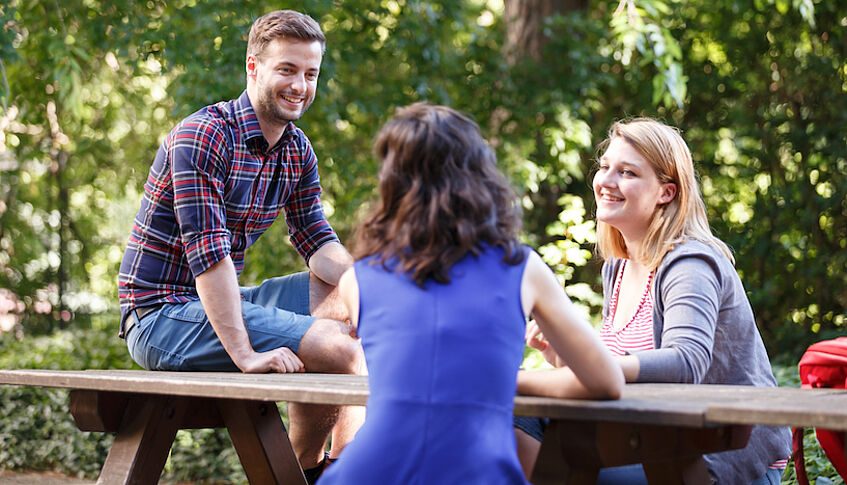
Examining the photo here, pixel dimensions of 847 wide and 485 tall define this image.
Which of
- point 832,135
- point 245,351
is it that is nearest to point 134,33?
point 245,351

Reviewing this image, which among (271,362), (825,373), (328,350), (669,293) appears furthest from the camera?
(328,350)

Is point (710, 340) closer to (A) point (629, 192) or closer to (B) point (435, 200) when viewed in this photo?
(A) point (629, 192)

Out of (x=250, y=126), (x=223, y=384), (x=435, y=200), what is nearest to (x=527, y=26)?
(x=250, y=126)

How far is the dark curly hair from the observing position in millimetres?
1921

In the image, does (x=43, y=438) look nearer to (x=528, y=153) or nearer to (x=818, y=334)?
(x=528, y=153)

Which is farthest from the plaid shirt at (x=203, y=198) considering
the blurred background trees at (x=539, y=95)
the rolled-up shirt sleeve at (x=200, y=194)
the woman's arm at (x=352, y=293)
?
the blurred background trees at (x=539, y=95)

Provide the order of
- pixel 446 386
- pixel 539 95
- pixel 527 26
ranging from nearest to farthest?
pixel 446 386 → pixel 539 95 → pixel 527 26

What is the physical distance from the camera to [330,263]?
3.43 meters

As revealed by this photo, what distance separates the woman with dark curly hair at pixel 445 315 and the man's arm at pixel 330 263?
1.36 metres

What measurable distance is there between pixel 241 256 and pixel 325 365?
2.01 ft

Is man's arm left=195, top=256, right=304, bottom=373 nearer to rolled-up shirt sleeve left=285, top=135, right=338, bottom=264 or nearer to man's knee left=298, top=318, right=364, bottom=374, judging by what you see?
man's knee left=298, top=318, right=364, bottom=374

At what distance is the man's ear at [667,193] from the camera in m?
2.86

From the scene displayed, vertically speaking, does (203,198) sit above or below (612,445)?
above

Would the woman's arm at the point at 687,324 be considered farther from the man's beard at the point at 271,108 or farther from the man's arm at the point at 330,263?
the man's beard at the point at 271,108
